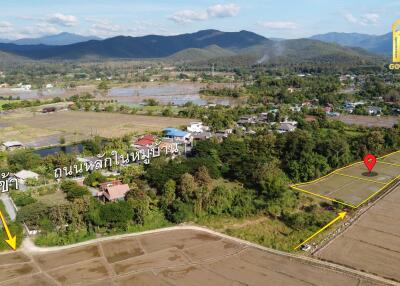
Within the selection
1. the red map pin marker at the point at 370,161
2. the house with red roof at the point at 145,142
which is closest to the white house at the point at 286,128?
the red map pin marker at the point at 370,161

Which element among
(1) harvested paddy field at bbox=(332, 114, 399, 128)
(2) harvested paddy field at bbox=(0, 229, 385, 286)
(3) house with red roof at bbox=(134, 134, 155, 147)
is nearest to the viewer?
(2) harvested paddy field at bbox=(0, 229, 385, 286)

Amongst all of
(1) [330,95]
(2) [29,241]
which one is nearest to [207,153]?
(2) [29,241]

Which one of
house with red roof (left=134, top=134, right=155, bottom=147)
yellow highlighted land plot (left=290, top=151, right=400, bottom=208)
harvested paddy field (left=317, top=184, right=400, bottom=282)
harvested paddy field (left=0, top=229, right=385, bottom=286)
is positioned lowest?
harvested paddy field (left=0, top=229, right=385, bottom=286)

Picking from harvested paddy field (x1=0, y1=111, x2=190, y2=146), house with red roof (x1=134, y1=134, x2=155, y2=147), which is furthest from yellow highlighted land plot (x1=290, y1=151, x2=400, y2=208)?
harvested paddy field (x1=0, y1=111, x2=190, y2=146)

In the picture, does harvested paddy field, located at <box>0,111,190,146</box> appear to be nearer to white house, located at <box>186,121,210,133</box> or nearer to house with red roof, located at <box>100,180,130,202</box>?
white house, located at <box>186,121,210,133</box>

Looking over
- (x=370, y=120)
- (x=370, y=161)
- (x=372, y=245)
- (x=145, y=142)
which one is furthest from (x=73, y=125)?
(x=372, y=245)

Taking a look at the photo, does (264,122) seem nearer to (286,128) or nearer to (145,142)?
(286,128)

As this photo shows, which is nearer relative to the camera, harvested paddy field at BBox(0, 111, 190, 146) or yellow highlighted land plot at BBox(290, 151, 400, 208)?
yellow highlighted land plot at BBox(290, 151, 400, 208)
